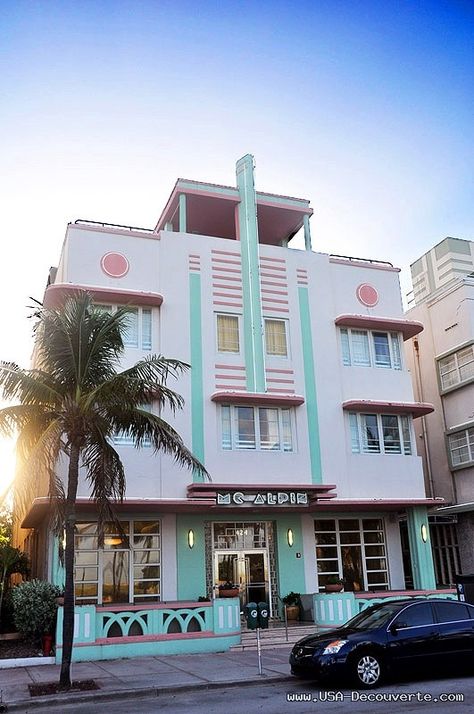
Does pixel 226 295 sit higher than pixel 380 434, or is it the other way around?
pixel 226 295

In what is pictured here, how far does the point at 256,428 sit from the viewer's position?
22.2m

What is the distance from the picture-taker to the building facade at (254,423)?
2052 cm

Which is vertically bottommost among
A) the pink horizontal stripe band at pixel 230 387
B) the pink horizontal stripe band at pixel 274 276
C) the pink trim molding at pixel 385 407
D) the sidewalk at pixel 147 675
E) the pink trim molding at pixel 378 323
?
the sidewalk at pixel 147 675

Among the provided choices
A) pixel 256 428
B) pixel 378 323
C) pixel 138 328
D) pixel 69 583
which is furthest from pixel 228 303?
pixel 69 583

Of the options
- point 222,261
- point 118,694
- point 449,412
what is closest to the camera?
point 118,694

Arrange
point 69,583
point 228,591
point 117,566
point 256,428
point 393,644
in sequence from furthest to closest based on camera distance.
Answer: point 256,428 < point 117,566 < point 228,591 < point 69,583 < point 393,644

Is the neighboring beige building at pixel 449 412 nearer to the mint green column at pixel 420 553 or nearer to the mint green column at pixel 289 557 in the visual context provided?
the mint green column at pixel 420 553

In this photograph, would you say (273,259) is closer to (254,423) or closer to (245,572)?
(254,423)

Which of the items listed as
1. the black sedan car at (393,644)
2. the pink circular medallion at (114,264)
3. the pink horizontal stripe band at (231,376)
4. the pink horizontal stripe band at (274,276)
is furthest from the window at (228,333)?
the black sedan car at (393,644)

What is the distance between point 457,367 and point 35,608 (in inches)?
689

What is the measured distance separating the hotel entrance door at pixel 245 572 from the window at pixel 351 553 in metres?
1.89

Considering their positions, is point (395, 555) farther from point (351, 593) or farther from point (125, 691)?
point (125, 691)

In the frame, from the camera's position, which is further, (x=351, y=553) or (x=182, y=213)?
(x=182, y=213)

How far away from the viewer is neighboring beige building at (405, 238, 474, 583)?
85.3ft
